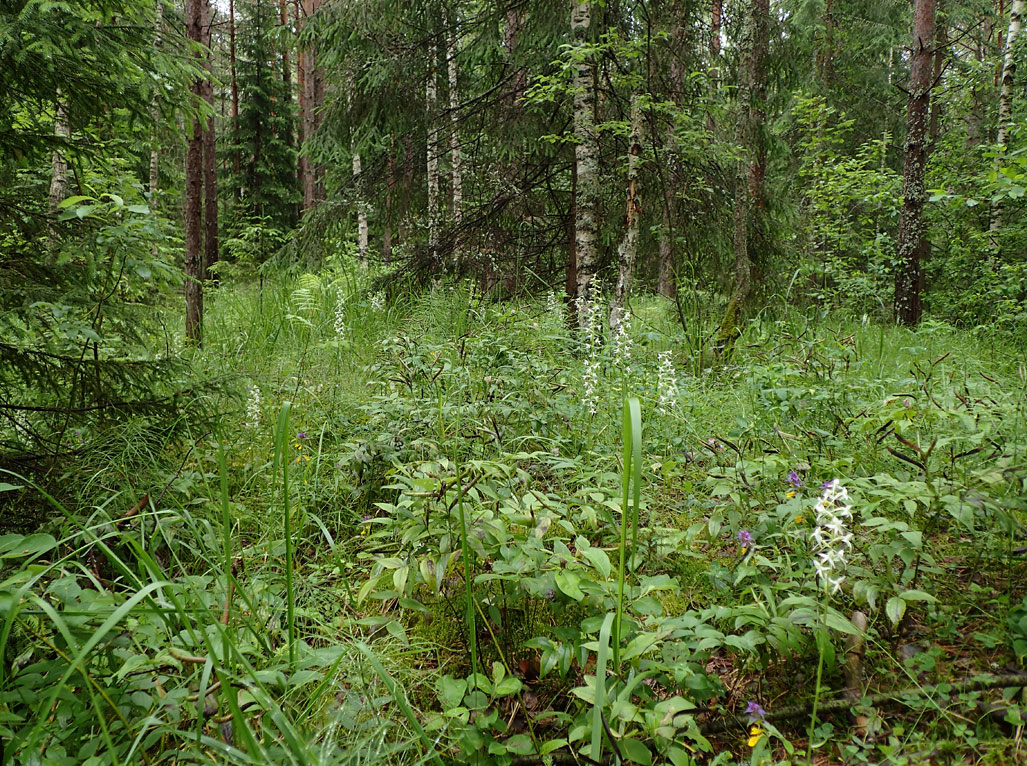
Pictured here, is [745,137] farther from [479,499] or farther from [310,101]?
[310,101]

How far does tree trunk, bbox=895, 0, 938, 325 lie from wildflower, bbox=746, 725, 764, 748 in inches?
348

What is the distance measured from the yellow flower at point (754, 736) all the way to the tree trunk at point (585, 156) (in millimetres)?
4212

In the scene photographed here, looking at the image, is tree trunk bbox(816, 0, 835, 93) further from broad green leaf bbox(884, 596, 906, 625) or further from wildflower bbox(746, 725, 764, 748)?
wildflower bbox(746, 725, 764, 748)

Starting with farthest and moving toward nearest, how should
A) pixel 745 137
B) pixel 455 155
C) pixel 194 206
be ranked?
pixel 455 155 → pixel 745 137 → pixel 194 206

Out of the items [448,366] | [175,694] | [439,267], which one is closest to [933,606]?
[175,694]

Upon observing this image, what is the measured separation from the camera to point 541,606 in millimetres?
2014

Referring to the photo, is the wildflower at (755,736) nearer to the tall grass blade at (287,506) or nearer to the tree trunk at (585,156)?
the tall grass blade at (287,506)

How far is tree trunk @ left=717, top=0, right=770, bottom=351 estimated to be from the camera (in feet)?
19.0

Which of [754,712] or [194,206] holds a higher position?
[194,206]

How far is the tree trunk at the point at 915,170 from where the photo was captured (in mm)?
8562

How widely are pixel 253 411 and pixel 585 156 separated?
4.11m

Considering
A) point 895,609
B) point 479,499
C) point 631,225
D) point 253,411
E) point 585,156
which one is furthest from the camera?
point 585,156

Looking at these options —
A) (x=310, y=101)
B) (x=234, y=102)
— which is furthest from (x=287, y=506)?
(x=234, y=102)

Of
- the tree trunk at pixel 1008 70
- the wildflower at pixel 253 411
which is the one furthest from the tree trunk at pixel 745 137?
the tree trunk at pixel 1008 70
